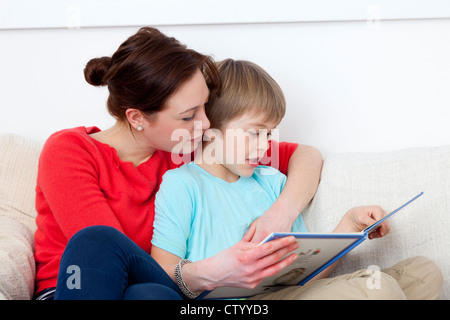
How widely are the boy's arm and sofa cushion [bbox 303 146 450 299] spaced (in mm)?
54

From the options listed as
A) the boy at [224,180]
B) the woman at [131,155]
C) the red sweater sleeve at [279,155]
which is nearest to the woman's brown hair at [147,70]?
the woman at [131,155]

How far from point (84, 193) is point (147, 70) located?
0.35 m

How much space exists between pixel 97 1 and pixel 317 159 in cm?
93

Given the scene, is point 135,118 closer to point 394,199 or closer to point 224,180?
point 224,180

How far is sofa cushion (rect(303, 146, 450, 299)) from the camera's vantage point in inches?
53.9

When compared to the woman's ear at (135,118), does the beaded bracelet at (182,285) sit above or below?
below

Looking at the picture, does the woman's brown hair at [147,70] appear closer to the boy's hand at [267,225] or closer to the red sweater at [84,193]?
the red sweater at [84,193]

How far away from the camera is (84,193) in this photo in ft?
4.25

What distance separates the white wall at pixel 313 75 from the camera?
171 cm

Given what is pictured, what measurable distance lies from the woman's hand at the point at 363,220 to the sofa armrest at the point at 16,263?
0.81 meters

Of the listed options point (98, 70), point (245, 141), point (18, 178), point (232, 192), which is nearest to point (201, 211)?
point (232, 192)

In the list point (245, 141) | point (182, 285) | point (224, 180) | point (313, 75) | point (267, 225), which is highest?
point (313, 75)

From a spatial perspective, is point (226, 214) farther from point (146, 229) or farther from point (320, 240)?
point (320, 240)
